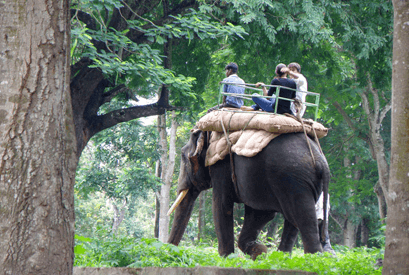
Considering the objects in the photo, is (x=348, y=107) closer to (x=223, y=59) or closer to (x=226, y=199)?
(x=223, y=59)

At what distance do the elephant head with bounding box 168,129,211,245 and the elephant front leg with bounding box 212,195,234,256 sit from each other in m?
0.58

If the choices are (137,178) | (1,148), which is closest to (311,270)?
(1,148)

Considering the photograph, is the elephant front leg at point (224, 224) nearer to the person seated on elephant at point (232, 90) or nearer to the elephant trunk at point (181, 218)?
the elephant trunk at point (181, 218)

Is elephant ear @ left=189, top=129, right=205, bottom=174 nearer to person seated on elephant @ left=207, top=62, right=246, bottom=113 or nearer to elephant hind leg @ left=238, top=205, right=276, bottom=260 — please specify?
person seated on elephant @ left=207, top=62, right=246, bottom=113

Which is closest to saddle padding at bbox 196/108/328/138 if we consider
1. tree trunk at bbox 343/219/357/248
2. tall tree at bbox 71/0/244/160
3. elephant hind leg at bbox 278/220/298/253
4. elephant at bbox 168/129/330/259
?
elephant at bbox 168/129/330/259

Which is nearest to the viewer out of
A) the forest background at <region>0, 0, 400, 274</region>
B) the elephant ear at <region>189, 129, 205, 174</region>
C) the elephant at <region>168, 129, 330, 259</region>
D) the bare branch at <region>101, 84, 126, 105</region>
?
the elephant at <region>168, 129, 330, 259</region>

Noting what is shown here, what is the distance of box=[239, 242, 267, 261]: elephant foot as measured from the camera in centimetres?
688

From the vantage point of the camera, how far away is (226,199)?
662cm

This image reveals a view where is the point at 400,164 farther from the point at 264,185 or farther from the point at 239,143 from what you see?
the point at 239,143

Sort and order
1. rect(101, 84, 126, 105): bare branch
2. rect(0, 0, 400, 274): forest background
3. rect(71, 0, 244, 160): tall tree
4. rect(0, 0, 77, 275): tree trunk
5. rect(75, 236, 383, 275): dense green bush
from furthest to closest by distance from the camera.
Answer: rect(101, 84, 126, 105): bare branch < rect(0, 0, 400, 274): forest background < rect(71, 0, 244, 160): tall tree < rect(75, 236, 383, 275): dense green bush < rect(0, 0, 77, 275): tree trunk

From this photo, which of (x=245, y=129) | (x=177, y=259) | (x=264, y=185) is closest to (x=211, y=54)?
(x=245, y=129)

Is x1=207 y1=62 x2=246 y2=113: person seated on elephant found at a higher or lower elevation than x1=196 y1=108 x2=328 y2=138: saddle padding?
higher

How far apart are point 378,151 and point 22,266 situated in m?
12.3

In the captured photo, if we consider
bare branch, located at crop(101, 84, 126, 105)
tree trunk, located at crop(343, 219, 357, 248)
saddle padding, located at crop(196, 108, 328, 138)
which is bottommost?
tree trunk, located at crop(343, 219, 357, 248)
